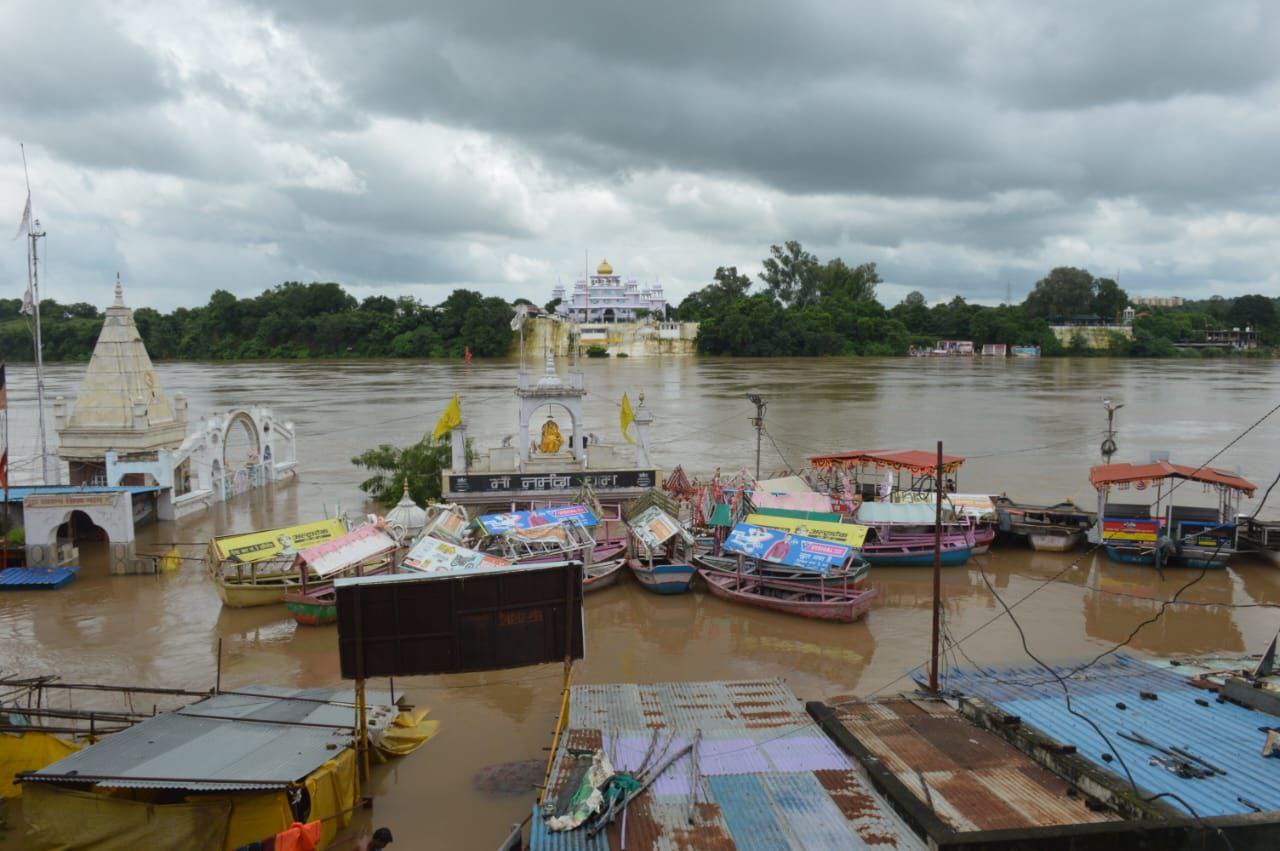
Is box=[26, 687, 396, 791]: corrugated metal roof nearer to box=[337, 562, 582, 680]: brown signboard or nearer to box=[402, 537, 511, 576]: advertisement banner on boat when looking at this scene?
box=[337, 562, 582, 680]: brown signboard

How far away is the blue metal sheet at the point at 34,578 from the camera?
693 inches

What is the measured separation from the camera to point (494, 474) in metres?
21.2

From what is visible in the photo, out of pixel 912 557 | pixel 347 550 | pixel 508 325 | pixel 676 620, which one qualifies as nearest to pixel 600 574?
pixel 676 620

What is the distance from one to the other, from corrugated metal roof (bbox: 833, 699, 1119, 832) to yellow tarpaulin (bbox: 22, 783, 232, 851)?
6164 mm

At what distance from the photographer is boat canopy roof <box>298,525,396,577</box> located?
15273mm

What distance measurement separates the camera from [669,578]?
17.3m

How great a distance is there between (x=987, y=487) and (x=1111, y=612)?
1265 centimetres

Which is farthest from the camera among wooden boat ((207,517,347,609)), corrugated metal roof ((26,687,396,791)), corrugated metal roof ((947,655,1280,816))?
wooden boat ((207,517,347,609))

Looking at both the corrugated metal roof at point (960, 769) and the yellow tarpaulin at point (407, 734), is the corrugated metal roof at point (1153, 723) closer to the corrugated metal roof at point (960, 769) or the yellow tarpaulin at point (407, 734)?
the corrugated metal roof at point (960, 769)

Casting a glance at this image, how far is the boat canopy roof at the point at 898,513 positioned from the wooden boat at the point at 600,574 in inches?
241

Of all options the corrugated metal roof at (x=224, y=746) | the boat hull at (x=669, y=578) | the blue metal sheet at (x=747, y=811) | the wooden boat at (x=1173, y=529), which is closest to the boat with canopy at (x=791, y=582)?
the boat hull at (x=669, y=578)

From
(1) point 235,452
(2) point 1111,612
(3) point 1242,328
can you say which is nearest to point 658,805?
(2) point 1111,612

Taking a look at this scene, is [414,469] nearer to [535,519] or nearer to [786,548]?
[535,519]

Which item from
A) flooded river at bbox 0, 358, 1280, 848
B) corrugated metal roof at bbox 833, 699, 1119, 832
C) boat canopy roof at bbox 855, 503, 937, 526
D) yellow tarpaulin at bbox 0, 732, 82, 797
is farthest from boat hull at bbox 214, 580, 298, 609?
boat canopy roof at bbox 855, 503, 937, 526
